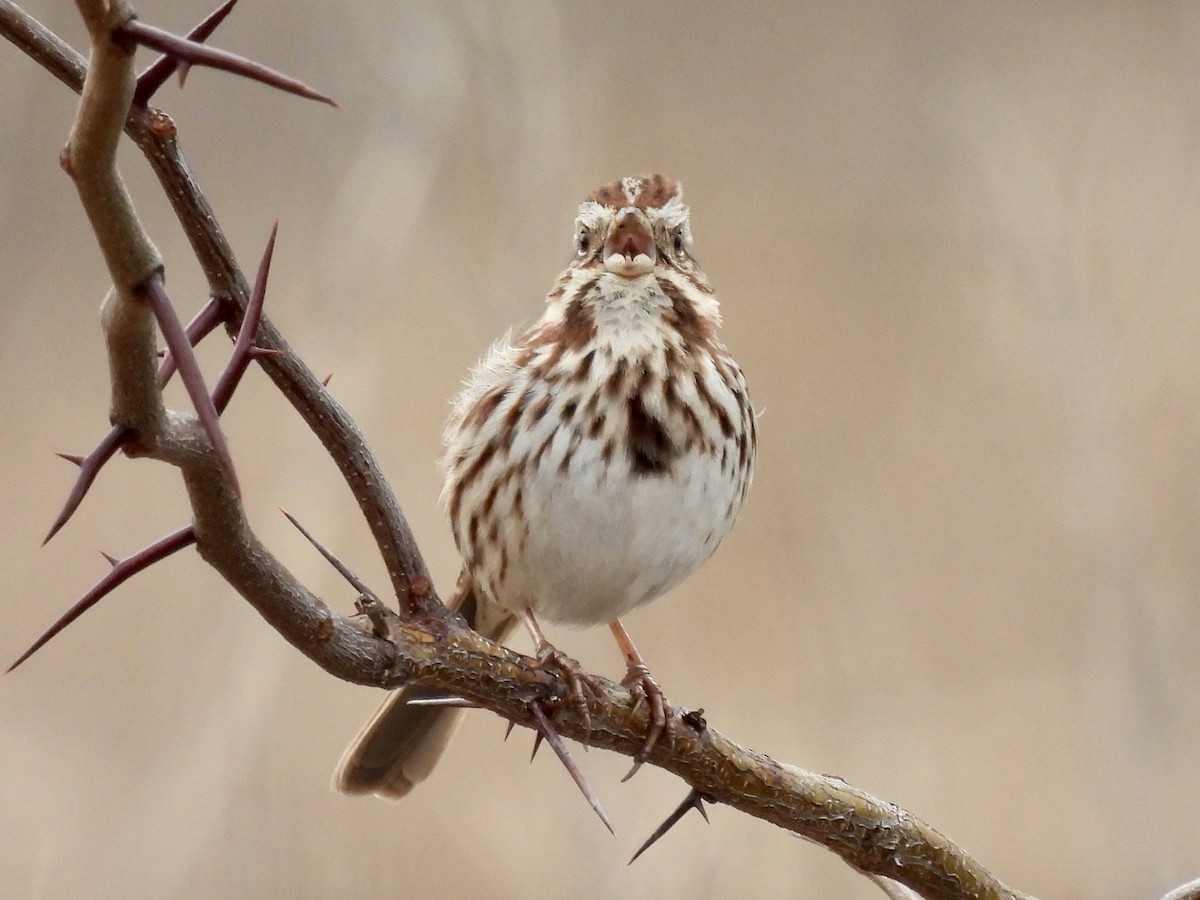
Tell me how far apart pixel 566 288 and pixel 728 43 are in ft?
10.9

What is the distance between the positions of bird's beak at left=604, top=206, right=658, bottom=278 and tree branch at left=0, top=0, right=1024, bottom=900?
1.08 m

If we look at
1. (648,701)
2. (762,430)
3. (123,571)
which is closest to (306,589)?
(123,571)

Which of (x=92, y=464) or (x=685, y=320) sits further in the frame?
(x=685, y=320)

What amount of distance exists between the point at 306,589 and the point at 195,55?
66 centimetres

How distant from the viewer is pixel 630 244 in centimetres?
304

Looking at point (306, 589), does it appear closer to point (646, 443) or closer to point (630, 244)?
point (646, 443)

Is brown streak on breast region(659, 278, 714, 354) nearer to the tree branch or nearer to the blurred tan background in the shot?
the blurred tan background

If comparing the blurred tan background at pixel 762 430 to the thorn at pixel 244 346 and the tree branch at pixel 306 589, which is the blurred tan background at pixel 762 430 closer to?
the tree branch at pixel 306 589

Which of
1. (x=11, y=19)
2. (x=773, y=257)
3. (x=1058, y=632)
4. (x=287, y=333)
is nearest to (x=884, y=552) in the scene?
(x=1058, y=632)

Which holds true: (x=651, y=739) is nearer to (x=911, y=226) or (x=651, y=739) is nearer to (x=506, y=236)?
(x=506, y=236)

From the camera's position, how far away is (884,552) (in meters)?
5.07

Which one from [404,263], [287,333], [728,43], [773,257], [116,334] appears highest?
[728,43]

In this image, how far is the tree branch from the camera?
983 mm

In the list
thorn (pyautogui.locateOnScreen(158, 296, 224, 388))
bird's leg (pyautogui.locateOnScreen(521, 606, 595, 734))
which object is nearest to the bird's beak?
bird's leg (pyautogui.locateOnScreen(521, 606, 595, 734))
